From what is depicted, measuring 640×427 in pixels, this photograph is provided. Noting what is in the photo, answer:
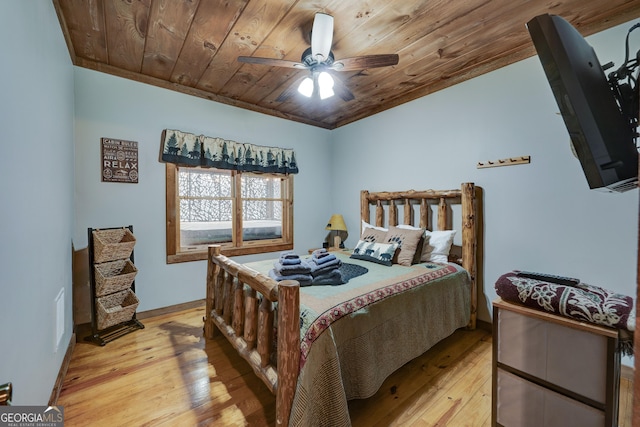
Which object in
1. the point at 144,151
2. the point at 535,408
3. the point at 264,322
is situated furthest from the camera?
the point at 144,151

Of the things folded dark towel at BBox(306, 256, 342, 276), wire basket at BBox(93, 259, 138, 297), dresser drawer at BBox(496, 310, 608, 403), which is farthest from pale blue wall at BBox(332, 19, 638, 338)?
wire basket at BBox(93, 259, 138, 297)

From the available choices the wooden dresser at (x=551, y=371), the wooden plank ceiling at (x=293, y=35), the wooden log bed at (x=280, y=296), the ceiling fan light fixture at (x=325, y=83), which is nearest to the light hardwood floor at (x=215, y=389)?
the wooden log bed at (x=280, y=296)

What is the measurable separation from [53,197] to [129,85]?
1.60 metres

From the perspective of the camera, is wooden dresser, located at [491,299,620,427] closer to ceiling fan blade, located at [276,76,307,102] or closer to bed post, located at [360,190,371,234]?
ceiling fan blade, located at [276,76,307,102]

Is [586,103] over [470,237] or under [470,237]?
over

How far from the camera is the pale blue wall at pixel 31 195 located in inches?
38.7

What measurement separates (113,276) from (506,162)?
3.77 metres

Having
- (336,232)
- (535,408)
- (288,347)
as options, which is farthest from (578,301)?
(336,232)

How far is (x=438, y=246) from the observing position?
2607 millimetres

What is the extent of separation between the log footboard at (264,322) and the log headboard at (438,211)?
6.51 ft

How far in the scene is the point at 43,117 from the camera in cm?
142

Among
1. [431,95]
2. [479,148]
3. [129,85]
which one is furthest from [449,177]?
[129,85]

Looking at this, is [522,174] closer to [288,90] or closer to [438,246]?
[438,246]

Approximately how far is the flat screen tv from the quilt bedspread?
1.20 meters
